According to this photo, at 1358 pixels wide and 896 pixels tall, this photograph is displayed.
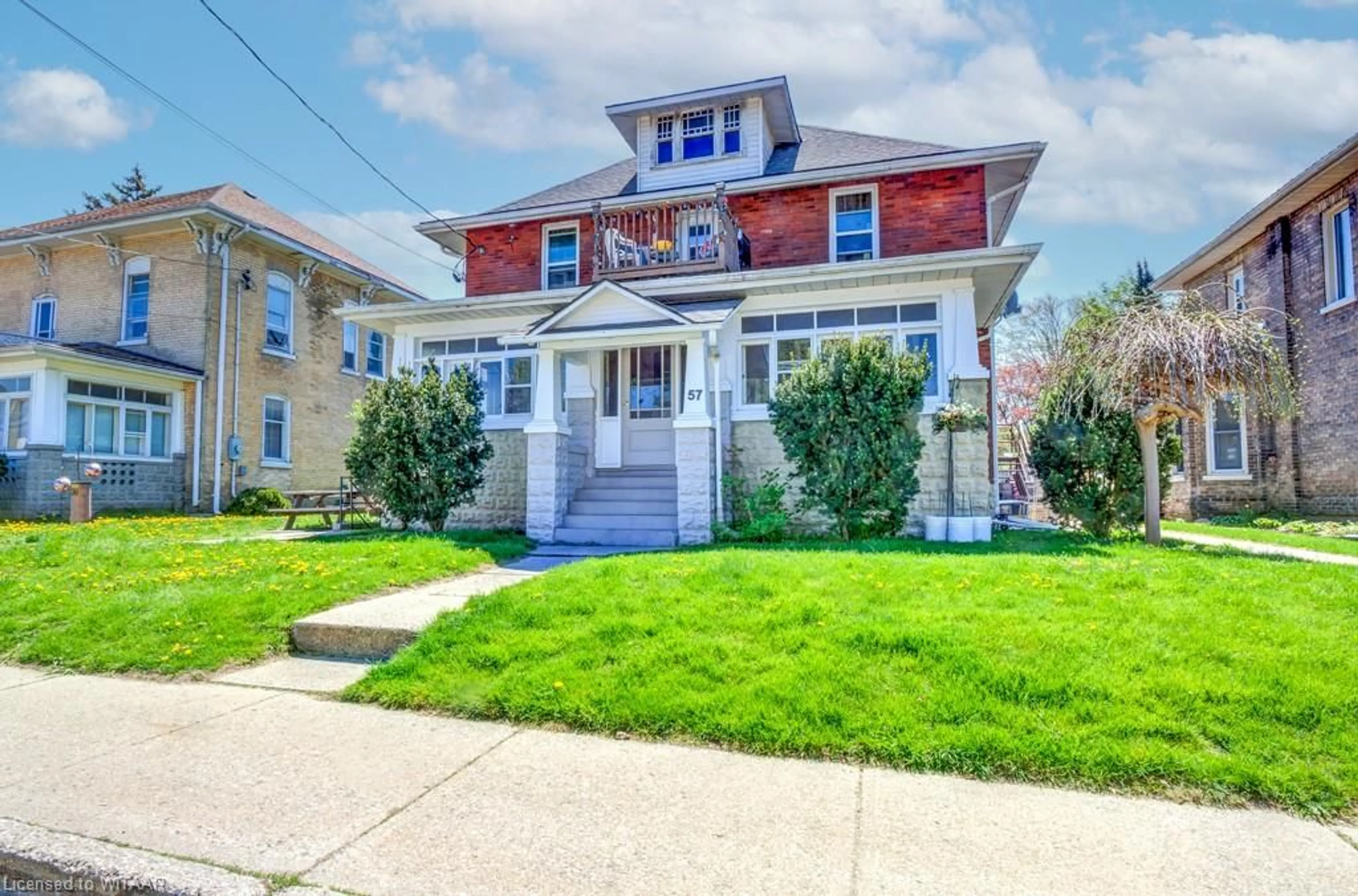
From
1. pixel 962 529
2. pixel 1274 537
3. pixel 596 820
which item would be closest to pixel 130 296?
pixel 962 529

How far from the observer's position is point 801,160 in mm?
14195

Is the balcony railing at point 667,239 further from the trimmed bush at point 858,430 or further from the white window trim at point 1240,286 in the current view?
the white window trim at point 1240,286

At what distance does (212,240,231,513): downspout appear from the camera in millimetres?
16828

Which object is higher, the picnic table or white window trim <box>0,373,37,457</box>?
white window trim <box>0,373,37,457</box>

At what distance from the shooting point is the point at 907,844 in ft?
8.45

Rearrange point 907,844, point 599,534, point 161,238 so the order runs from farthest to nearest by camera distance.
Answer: point 161,238 < point 599,534 < point 907,844

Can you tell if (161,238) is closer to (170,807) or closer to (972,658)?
(170,807)

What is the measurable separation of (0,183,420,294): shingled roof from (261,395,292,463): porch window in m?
4.27

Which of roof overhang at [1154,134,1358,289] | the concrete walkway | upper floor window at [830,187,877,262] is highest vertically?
roof overhang at [1154,134,1358,289]

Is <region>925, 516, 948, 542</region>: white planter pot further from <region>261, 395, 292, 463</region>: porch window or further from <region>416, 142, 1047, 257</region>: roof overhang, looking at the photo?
<region>261, 395, 292, 463</region>: porch window

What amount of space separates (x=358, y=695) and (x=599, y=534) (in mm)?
6191

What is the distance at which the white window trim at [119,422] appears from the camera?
14.6 m

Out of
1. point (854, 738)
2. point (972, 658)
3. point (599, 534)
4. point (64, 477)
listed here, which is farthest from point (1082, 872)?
point (64, 477)

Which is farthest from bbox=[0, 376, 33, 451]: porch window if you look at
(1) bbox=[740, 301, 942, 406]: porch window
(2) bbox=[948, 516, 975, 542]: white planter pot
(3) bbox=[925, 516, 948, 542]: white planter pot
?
(2) bbox=[948, 516, 975, 542]: white planter pot
